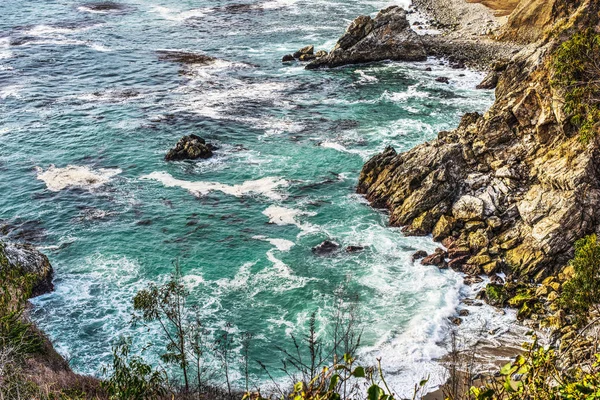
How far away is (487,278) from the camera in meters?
36.5

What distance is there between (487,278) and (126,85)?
181 feet

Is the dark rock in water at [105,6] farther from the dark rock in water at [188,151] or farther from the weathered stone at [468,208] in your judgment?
the weathered stone at [468,208]

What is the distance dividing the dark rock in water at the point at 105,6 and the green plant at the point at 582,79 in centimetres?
9539

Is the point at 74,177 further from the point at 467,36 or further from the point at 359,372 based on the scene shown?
the point at 467,36

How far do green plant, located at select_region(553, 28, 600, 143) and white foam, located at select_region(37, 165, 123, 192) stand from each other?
127ft

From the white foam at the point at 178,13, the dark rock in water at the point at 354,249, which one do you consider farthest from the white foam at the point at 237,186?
the white foam at the point at 178,13

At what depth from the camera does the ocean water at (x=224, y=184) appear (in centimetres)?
3484

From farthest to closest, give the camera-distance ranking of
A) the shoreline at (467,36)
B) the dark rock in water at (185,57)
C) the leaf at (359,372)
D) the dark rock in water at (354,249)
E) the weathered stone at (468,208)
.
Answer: the dark rock in water at (185,57) → the shoreline at (467,36) → the dark rock in water at (354,249) → the weathered stone at (468,208) → the leaf at (359,372)

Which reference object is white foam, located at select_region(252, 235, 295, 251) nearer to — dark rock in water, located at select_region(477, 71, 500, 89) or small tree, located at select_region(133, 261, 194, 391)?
small tree, located at select_region(133, 261, 194, 391)

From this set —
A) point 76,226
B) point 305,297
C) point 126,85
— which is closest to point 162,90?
point 126,85

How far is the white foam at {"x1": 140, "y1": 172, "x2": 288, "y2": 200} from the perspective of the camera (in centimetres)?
4922

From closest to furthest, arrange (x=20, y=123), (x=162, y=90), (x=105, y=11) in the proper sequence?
(x=20, y=123) < (x=162, y=90) < (x=105, y=11)

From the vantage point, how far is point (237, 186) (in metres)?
50.3

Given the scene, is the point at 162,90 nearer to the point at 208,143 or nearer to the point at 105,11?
the point at 208,143
